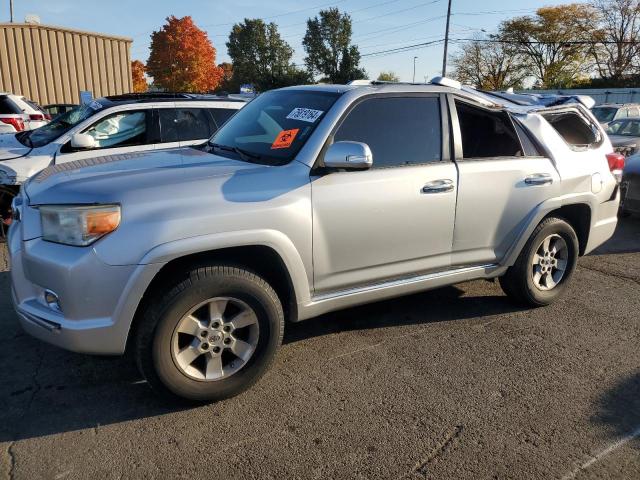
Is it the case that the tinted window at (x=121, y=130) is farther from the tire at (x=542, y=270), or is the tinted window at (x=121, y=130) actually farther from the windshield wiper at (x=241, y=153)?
the tire at (x=542, y=270)

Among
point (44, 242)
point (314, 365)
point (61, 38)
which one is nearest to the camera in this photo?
point (44, 242)

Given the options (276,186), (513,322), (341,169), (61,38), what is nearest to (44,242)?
(276,186)

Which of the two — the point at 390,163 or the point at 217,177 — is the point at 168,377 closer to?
the point at 217,177

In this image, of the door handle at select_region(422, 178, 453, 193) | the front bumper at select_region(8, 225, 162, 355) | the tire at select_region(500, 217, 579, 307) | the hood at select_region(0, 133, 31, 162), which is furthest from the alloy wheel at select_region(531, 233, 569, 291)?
the hood at select_region(0, 133, 31, 162)

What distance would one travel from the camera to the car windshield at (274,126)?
3.35 meters

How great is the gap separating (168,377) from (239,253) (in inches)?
31.1

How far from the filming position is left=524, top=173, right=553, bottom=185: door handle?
160 inches

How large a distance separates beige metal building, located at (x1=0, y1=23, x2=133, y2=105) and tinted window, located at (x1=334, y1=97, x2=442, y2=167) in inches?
875

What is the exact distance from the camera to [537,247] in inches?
167

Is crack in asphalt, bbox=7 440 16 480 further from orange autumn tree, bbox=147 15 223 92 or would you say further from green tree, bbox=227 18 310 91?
green tree, bbox=227 18 310 91

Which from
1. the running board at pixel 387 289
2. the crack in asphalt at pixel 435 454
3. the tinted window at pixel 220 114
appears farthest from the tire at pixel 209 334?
the tinted window at pixel 220 114

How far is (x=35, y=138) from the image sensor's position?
21.4 feet

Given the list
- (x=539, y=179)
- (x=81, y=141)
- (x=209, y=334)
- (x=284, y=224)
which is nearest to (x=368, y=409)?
(x=209, y=334)

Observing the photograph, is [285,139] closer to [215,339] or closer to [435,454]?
[215,339]
